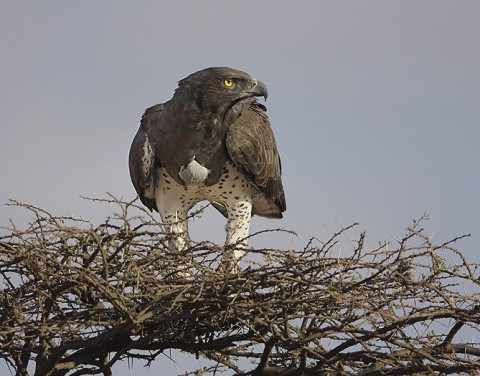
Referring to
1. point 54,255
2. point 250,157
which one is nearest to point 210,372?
point 54,255

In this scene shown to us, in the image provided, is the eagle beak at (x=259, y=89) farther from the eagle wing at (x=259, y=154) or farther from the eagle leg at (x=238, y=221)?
the eagle leg at (x=238, y=221)

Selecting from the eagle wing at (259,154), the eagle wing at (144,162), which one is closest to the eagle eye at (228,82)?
the eagle wing at (259,154)

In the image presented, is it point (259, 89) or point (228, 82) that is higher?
point (228, 82)

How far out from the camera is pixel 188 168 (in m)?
9.41

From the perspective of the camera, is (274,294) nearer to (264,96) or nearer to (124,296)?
(124,296)

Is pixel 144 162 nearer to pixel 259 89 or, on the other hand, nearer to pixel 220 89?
pixel 220 89

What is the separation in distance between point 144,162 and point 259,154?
1156mm

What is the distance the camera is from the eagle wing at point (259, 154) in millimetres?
9516

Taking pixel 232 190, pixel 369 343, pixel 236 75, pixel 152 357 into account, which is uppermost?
pixel 236 75

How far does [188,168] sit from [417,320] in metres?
3.25

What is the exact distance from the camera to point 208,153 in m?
9.48

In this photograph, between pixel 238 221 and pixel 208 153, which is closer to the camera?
pixel 208 153

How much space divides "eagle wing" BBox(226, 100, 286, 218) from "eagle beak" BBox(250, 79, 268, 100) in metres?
0.46

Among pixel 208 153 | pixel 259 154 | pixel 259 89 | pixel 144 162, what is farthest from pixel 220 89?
pixel 144 162
